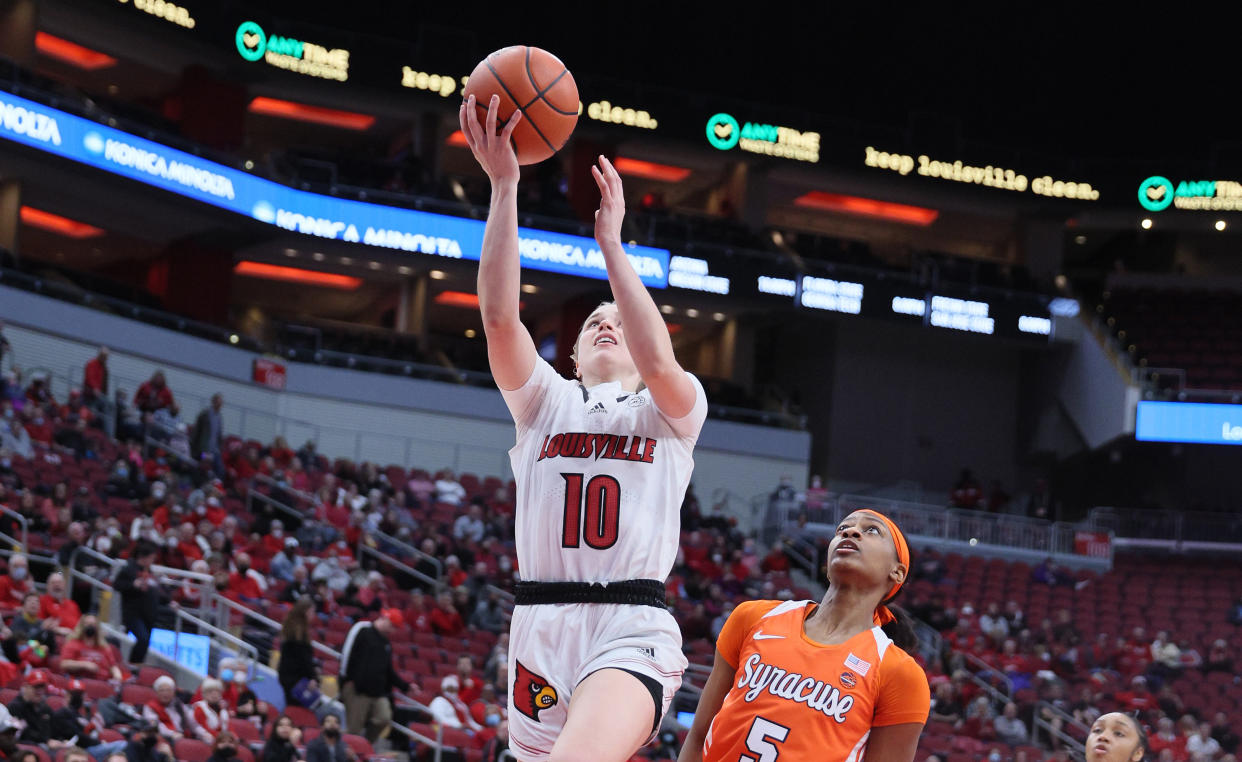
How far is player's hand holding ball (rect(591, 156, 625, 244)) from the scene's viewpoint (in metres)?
4.58

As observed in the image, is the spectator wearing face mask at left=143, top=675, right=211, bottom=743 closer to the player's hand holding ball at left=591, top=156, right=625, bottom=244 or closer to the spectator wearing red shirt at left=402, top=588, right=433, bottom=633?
the spectator wearing red shirt at left=402, top=588, right=433, bottom=633

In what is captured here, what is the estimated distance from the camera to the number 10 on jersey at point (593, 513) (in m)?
4.58

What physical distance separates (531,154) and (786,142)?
29817 mm

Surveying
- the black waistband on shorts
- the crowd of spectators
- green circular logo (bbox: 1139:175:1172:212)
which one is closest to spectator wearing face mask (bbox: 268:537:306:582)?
the crowd of spectators

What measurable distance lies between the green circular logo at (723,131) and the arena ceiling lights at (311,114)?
756 cm

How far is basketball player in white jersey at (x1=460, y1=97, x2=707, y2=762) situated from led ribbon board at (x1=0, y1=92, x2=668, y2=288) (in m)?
21.7

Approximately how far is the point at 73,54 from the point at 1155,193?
78.1ft

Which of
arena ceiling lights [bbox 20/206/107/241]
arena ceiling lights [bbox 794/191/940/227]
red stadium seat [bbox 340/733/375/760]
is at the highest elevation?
arena ceiling lights [bbox 794/191/940/227]

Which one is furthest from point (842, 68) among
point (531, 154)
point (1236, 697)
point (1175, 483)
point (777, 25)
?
point (531, 154)

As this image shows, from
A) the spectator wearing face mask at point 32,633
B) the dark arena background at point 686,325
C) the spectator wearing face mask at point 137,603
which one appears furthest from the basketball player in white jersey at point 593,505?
the spectator wearing face mask at point 137,603

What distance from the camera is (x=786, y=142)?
3409cm

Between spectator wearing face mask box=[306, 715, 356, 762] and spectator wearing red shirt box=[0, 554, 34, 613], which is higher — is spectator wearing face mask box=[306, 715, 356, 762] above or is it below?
below

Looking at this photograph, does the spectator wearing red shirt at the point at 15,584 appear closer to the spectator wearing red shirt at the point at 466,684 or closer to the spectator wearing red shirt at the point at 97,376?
the spectator wearing red shirt at the point at 466,684

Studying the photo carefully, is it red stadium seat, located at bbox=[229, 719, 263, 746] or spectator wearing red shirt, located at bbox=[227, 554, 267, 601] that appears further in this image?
spectator wearing red shirt, located at bbox=[227, 554, 267, 601]
